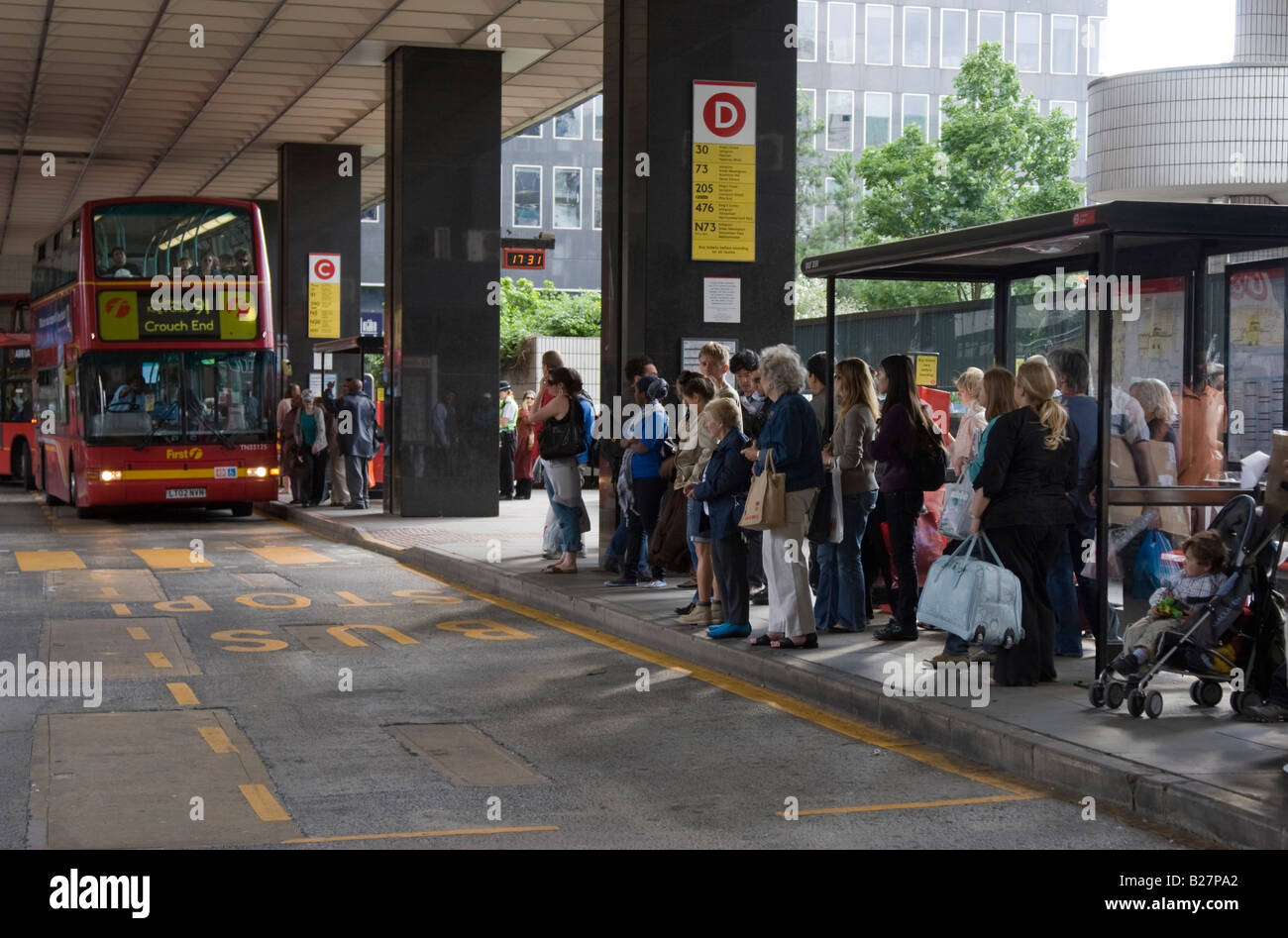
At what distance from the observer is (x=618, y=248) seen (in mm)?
14406

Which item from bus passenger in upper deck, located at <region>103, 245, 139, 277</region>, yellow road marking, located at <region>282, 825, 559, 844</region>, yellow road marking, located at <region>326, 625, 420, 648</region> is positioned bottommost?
yellow road marking, located at <region>326, 625, 420, 648</region>

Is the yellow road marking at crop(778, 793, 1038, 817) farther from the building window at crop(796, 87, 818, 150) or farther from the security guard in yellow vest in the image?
the building window at crop(796, 87, 818, 150)

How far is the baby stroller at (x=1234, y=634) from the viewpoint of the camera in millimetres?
7434

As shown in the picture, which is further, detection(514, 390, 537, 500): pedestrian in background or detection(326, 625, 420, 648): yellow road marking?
detection(514, 390, 537, 500): pedestrian in background

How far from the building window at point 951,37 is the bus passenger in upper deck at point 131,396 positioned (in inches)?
2164

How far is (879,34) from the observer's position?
70000 millimetres

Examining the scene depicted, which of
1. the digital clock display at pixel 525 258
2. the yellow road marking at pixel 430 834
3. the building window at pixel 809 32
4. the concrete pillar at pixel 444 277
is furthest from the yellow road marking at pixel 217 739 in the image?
the building window at pixel 809 32

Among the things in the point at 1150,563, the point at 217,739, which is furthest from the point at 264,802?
the point at 1150,563

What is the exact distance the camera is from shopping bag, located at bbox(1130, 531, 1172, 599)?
8.91 m

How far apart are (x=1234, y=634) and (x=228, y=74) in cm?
1850

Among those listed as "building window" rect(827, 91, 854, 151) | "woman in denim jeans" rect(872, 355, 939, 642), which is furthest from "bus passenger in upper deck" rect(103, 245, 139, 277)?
"building window" rect(827, 91, 854, 151)

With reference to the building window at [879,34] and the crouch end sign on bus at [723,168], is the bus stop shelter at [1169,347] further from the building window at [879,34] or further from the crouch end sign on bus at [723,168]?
the building window at [879,34]

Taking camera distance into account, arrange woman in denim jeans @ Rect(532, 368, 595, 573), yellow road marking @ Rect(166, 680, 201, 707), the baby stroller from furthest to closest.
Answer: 1. woman in denim jeans @ Rect(532, 368, 595, 573)
2. yellow road marking @ Rect(166, 680, 201, 707)
3. the baby stroller

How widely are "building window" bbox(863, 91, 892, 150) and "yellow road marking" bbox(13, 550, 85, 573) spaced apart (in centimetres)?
5682
